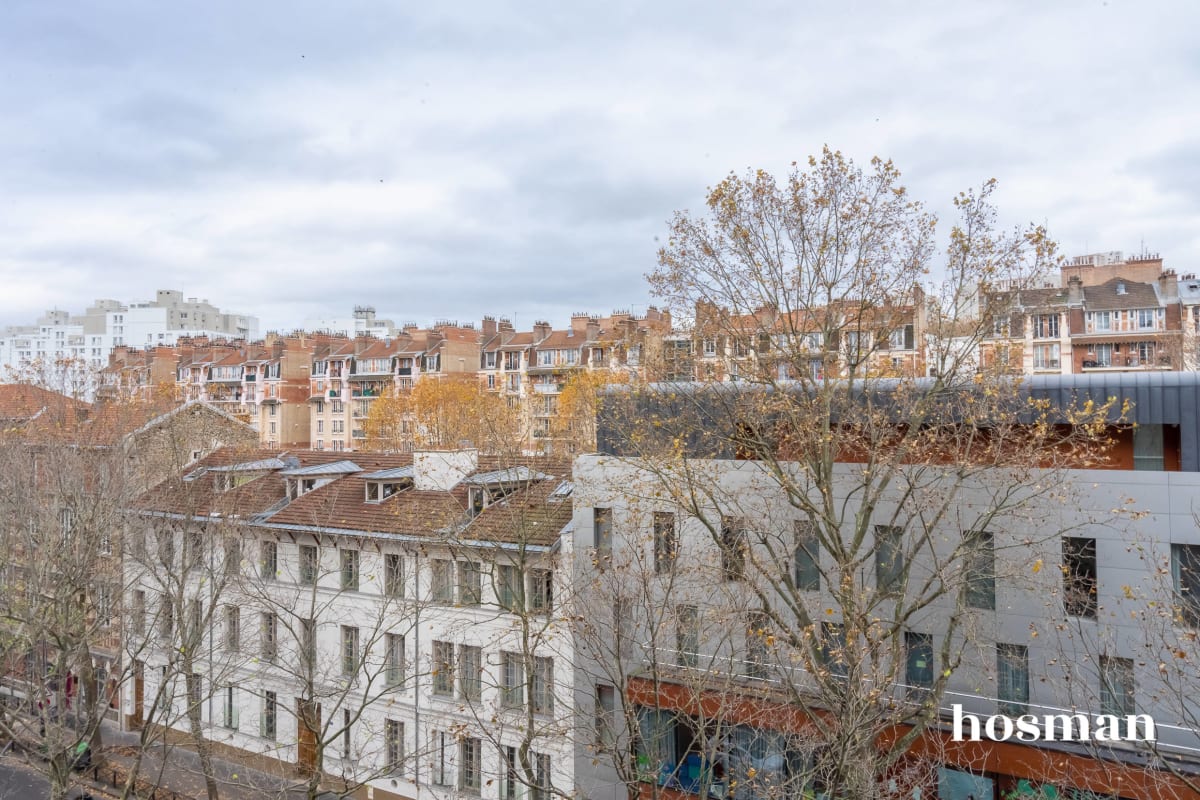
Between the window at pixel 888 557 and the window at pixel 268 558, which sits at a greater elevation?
the window at pixel 888 557

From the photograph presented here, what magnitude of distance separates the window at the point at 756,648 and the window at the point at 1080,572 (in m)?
5.64

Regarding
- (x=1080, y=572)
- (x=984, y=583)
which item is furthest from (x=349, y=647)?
(x=1080, y=572)

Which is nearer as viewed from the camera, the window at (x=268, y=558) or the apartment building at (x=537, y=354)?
the window at (x=268, y=558)

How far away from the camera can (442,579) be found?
2311 cm

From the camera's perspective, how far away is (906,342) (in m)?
48.8

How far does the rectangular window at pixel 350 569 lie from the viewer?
24.7m

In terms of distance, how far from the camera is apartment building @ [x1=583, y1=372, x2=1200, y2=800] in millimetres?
14445

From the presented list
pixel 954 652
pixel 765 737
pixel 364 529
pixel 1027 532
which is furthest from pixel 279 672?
pixel 1027 532

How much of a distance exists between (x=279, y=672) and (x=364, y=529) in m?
6.25

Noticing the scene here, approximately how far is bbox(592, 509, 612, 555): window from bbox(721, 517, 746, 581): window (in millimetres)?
3275

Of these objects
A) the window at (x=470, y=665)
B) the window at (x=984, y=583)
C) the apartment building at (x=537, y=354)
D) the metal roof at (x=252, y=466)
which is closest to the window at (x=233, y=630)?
the metal roof at (x=252, y=466)

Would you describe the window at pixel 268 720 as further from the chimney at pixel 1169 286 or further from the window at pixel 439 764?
the chimney at pixel 1169 286

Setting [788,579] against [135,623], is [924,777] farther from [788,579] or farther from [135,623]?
[135,623]

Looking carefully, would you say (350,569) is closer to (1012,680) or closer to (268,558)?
(268,558)
